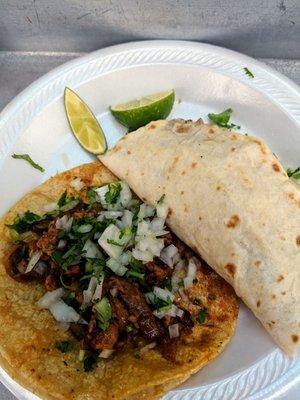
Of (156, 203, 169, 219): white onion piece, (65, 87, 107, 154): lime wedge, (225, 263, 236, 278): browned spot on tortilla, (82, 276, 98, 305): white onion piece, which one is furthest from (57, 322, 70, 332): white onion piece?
(65, 87, 107, 154): lime wedge

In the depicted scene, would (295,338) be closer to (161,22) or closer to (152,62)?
(152,62)

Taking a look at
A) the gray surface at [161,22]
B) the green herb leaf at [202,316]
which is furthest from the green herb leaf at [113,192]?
the gray surface at [161,22]

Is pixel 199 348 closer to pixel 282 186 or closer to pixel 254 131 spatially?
pixel 282 186

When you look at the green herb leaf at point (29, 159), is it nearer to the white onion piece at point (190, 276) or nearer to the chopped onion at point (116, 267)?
the chopped onion at point (116, 267)

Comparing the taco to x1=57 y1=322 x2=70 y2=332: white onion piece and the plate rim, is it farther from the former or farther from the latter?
the plate rim

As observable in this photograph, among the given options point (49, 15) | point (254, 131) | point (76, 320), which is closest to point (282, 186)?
point (254, 131)

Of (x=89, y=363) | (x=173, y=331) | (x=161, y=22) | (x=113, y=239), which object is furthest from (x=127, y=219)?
(x=161, y=22)

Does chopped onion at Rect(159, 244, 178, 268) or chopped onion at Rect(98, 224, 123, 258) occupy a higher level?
chopped onion at Rect(98, 224, 123, 258)
